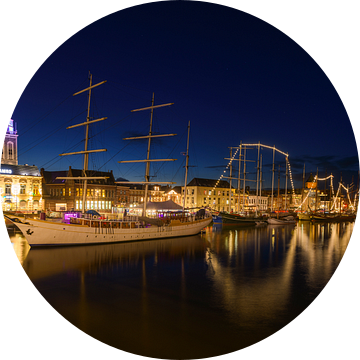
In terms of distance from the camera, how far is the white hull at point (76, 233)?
29938 millimetres

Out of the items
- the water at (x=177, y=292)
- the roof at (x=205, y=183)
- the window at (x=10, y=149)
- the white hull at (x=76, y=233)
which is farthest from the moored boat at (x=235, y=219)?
the window at (x=10, y=149)

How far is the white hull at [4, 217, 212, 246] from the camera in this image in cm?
2994

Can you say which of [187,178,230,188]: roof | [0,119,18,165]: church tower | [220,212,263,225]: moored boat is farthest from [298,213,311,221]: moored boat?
[0,119,18,165]: church tower

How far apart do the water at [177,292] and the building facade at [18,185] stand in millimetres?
28876

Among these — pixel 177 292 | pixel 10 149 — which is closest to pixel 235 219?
pixel 177 292

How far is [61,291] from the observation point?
16750 millimetres

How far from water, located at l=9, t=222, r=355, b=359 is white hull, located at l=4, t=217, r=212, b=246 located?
132 centimetres

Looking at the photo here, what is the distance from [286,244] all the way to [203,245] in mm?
11371

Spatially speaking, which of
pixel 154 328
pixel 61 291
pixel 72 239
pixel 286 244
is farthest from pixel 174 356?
pixel 286 244

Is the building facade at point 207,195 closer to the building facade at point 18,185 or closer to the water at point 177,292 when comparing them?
the building facade at point 18,185

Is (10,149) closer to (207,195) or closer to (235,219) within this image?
(235,219)

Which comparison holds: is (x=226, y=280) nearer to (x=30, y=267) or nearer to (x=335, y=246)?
(x=30, y=267)

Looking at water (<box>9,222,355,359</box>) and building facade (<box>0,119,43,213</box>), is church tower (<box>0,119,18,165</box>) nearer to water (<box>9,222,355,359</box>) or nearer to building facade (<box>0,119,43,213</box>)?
building facade (<box>0,119,43,213</box>)

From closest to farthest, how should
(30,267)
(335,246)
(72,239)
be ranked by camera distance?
(30,267), (72,239), (335,246)
